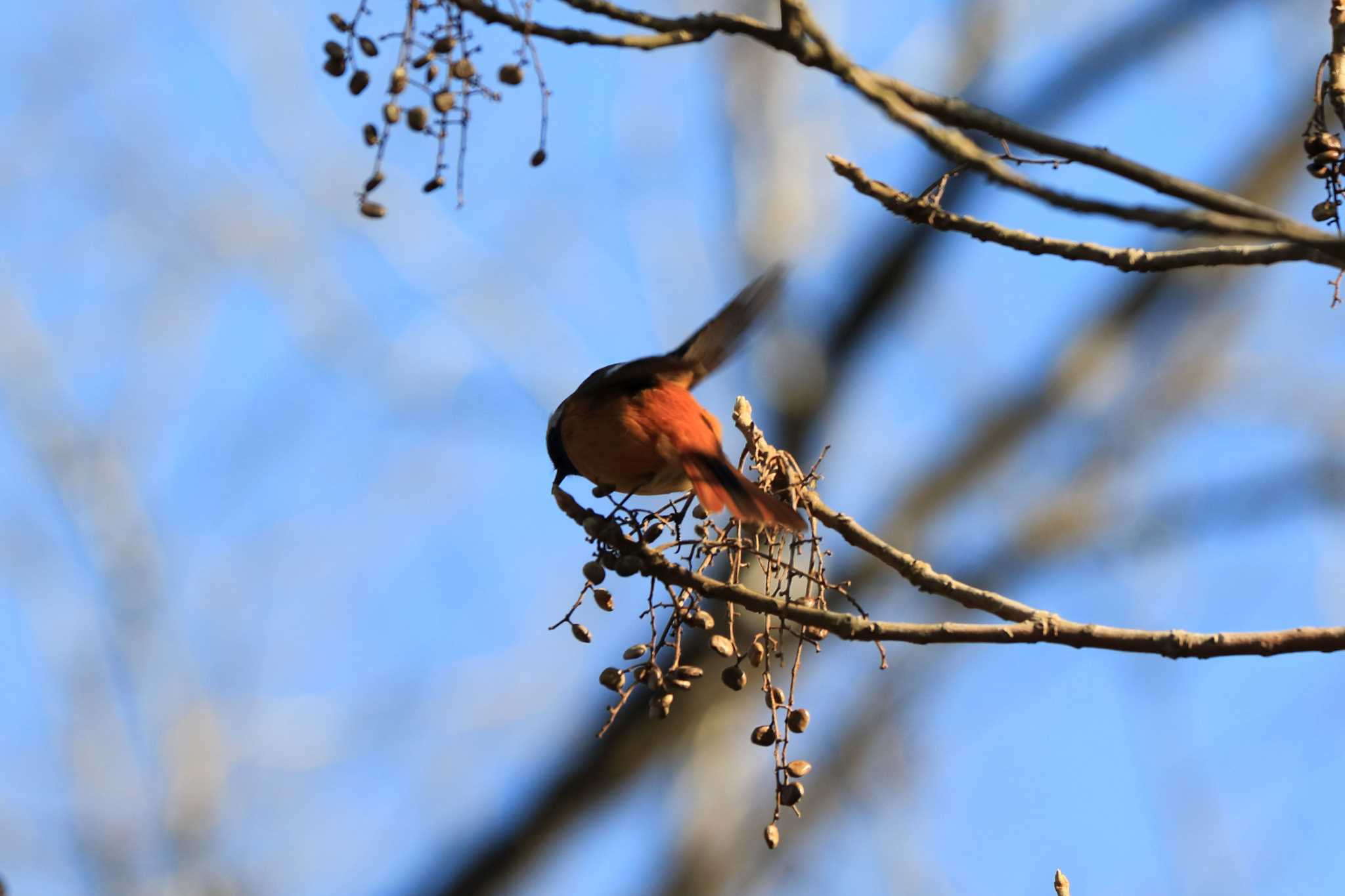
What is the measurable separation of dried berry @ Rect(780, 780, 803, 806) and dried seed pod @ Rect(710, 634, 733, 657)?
229 mm

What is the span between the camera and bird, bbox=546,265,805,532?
280 cm

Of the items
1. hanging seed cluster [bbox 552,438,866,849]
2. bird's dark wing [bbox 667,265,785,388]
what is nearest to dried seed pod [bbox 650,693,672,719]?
hanging seed cluster [bbox 552,438,866,849]

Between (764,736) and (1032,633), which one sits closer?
(1032,633)

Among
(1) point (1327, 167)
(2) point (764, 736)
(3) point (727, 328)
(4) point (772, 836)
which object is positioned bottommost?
(4) point (772, 836)

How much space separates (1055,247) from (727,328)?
52.6 inches

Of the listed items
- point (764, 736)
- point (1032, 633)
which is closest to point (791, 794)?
point (764, 736)

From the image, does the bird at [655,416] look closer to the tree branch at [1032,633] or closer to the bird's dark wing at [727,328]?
the bird's dark wing at [727,328]

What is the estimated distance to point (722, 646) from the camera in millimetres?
2143

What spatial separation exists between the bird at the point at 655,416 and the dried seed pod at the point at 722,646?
0.48m

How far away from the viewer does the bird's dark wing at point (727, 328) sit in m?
2.93

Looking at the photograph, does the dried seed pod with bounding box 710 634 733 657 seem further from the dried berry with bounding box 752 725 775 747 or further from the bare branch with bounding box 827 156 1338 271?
the bare branch with bounding box 827 156 1338 271

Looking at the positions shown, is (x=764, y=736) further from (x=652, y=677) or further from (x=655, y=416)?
(x=655, y=416)

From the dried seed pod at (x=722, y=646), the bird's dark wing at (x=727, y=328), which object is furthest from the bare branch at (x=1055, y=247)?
the bird's dark wing at (x=727, y=328)

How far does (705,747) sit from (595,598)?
3.05 meters
